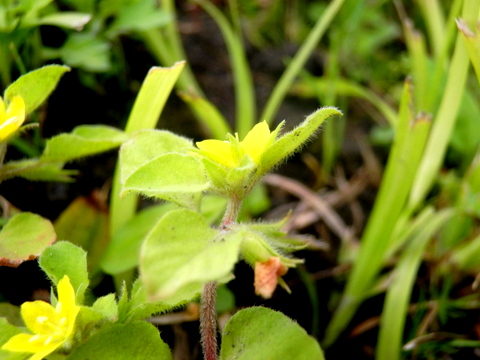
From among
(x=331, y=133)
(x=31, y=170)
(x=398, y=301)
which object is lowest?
(x=398, y=301)

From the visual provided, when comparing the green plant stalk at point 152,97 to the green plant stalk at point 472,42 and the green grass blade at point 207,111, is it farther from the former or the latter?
the green plant stalk at point 472,42

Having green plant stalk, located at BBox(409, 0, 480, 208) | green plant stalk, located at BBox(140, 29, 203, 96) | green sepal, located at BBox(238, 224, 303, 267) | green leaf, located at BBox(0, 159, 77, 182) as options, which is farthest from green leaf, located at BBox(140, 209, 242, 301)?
green plant stalk, located at BBox(140, 29, 203, 96)

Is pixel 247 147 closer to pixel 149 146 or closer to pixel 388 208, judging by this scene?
pixel 149 146

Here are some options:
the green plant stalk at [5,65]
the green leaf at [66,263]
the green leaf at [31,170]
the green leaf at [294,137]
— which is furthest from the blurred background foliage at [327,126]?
the green leaf at [294,137]

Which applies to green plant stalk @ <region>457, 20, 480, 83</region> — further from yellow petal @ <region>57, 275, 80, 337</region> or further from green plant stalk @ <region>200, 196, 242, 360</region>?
yellow petal @ <region>57, 275, 80, 337</region>

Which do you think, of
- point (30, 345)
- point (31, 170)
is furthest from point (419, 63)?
point (30, 345)

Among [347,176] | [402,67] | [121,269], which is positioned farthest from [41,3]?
[402,67]
